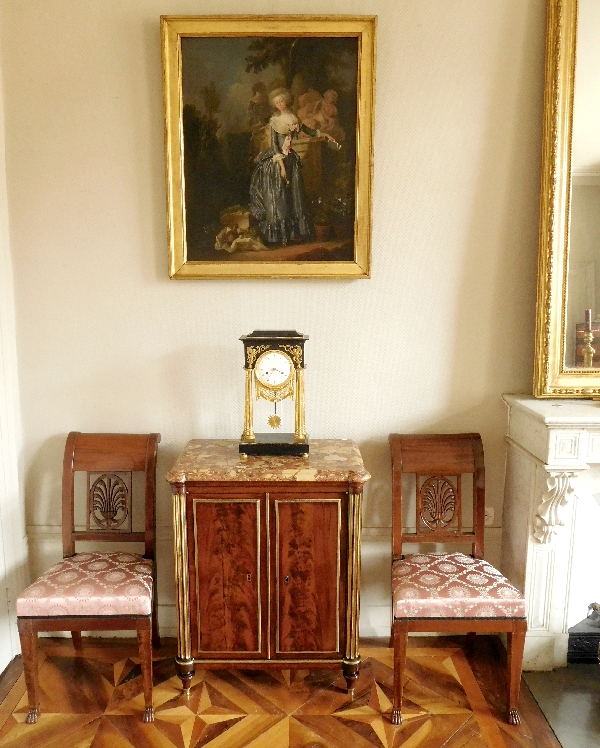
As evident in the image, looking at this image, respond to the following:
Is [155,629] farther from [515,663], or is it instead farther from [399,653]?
[515,663]

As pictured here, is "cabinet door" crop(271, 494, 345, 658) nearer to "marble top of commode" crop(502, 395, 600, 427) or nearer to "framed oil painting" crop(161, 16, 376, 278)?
"marble top of commode" crop(502, 395, 600, 427)

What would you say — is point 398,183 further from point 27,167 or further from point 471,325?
point 27,167

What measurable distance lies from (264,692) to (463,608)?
Result: 2.81ft

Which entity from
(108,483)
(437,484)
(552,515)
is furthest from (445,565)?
(108,483)

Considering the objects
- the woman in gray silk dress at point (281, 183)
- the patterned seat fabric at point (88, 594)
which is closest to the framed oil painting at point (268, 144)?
the woman in gray silk dress at point (281, 183)

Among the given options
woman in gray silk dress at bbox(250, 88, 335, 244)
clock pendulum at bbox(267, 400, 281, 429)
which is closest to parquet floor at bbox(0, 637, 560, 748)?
clock pendulum at bbox(267, 400, 281, 429)

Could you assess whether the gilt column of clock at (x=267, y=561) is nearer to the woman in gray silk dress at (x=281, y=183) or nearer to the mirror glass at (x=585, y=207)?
the woman in gray silk dress at (x=281, y=183)

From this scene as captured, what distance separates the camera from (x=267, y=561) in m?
2.28

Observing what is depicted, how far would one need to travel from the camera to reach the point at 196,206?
2.53 metres

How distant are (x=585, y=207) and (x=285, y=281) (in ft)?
4.11

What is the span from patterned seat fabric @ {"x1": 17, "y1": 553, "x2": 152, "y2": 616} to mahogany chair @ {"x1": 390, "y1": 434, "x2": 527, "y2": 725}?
94cm

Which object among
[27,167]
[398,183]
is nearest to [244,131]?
[398,183]

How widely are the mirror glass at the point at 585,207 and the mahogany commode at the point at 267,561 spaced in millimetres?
1067

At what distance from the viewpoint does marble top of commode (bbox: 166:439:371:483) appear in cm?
220
